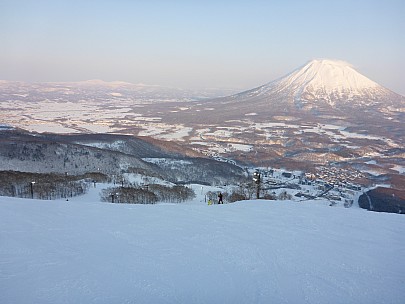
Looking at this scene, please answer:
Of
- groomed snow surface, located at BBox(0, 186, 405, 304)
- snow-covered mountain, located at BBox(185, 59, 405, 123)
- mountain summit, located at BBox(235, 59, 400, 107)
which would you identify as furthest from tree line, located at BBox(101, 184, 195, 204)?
mountain summit, located at BBox(235, 59, 400, 107)

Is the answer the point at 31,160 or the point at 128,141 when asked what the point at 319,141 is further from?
the point at 31,160

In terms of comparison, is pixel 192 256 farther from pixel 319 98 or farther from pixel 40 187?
pixel 319 98

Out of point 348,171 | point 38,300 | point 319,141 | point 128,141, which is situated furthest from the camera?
point 319,141

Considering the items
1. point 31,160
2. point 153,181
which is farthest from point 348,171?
point 31,160

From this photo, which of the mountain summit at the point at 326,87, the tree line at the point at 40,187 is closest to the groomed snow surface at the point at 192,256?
the tree line at the point at 40,187

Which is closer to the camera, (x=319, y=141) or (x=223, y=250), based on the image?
(x=223, y=250)

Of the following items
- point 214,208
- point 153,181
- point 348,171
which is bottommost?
point 348,171

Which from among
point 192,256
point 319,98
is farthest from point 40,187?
point 319,98

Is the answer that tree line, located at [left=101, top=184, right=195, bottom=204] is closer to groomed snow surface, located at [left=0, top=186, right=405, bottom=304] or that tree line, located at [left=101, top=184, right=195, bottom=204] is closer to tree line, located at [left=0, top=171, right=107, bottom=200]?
tree line, located at [left=0, top=171, right=107, bottom=200]
